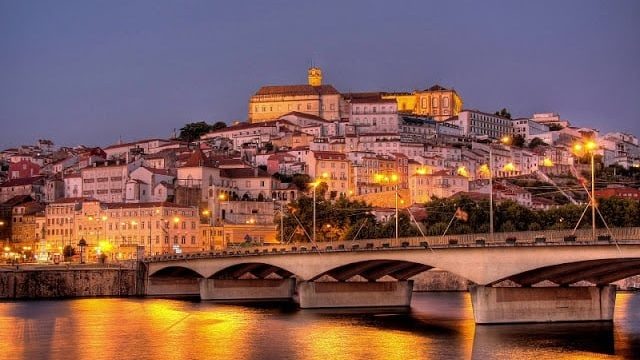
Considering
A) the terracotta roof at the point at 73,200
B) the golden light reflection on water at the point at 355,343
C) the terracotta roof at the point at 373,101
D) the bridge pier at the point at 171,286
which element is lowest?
the golden light reflection on water at the point at 355,343

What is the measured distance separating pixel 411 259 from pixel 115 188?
260 feet

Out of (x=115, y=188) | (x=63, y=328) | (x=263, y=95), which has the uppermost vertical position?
(x=263, y=95)

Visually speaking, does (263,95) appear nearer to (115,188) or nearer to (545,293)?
(115,188)

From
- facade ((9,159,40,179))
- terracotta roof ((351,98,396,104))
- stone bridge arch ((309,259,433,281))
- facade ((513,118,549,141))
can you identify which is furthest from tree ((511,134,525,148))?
stone bridge arch ((309,259,433,281))

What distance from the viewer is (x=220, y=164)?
13050 cm

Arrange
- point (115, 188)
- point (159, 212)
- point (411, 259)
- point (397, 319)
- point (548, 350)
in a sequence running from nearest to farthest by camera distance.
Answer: point (548, 350)
point (411, 259)
point (397, 319)
point (159, 212)
point (115, 188)

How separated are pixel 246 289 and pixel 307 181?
170 feet

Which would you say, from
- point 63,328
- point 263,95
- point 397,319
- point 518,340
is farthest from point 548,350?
point 263,95

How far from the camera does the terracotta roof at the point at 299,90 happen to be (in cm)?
17325

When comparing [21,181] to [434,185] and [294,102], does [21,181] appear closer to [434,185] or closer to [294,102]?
[294,102]

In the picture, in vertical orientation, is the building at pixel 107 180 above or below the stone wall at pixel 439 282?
above

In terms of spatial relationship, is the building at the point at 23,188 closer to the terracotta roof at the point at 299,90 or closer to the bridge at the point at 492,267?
the terracotta roof at the point at 299,90

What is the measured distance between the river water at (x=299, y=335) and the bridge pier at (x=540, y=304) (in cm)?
71

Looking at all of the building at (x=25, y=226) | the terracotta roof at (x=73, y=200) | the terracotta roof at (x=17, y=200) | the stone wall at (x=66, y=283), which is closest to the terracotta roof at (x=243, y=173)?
the terracotta roof at (x=73, y=200)
